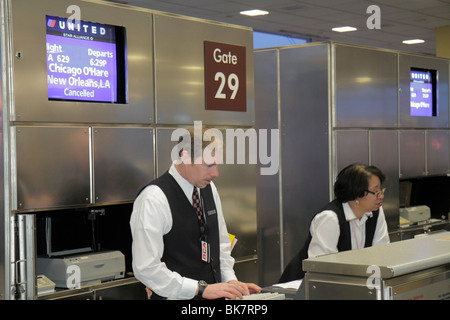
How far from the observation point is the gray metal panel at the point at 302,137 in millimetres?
5078

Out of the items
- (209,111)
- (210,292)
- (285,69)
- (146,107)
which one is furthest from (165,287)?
(285,69)

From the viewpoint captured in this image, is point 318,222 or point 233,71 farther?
point 233,71

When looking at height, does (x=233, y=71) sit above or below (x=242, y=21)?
below

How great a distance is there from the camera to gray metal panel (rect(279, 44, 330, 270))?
16.7 feet

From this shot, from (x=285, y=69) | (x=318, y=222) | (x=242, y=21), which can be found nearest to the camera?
(x=318, y=222)

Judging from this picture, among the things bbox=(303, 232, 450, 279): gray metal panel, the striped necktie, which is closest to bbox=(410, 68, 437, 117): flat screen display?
the striped necktie

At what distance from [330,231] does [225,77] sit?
1.34 m

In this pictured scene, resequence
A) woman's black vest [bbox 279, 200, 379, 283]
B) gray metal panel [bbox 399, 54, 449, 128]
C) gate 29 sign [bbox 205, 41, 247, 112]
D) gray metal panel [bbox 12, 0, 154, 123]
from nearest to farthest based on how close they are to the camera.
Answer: gray metal panel [bbox 12, 0, 154, 123], woman's black vest [bbox 279, 200, 379, 283], gate 29 sign [bbox 205, 41, 247, 112], gray metal panel [bbox 399, 54, 449, 128]

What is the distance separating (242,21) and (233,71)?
4827 millimetres

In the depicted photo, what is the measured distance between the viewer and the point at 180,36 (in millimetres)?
3912

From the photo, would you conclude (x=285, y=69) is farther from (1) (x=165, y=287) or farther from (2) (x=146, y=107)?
(1) (x=165, y=287)

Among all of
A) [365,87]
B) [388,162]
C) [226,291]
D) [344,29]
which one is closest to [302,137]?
[365,87]

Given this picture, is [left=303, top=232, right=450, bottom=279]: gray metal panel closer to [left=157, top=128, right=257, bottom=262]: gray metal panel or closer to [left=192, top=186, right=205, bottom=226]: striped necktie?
[left=192, top=186, right=205, bottom=226]: striped necktie

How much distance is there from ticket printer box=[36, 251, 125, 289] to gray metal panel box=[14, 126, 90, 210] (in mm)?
328
